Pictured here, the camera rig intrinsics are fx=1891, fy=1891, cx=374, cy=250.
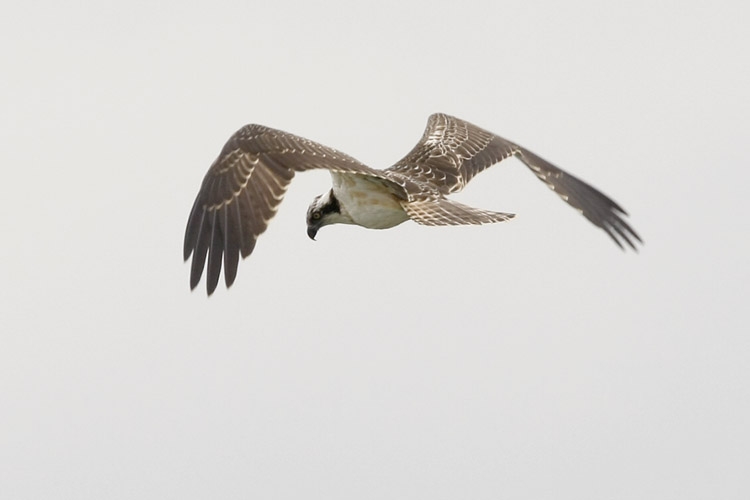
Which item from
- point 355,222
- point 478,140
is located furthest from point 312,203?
point 478,140

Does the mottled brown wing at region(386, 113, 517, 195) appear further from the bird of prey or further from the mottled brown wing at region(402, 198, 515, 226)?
the mottled brown wing at region(402, 198, 515, 226)

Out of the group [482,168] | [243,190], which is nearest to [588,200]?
[482,168]

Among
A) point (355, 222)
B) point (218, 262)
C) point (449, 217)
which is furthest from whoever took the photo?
point (355, 222)

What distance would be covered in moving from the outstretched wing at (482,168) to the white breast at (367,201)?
605 mm

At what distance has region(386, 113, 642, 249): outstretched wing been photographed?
21031mm

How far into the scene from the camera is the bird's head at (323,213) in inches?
819

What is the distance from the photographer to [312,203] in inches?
834

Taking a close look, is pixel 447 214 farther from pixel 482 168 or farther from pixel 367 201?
pixel 482 168

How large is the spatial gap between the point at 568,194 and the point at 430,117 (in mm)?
2656

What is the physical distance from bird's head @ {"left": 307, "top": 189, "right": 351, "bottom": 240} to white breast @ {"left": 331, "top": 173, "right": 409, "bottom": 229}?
13 centimetres

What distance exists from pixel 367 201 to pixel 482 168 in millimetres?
1834

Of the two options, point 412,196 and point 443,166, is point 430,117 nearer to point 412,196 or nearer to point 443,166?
point 443,166

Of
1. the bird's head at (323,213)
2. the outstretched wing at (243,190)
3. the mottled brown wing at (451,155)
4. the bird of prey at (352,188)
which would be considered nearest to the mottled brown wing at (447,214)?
the bird of prey at (352,188)

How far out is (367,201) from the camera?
20375 millimetres
